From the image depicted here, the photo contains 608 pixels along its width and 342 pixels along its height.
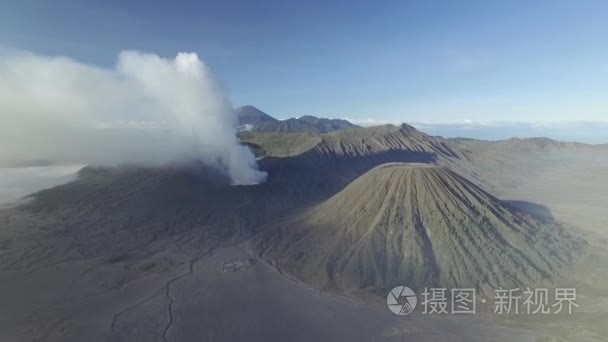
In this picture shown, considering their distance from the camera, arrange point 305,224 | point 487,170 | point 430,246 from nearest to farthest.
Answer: point 430,246 → point 305,224 → point 487,170

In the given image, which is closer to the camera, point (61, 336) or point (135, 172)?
point (61, 336)

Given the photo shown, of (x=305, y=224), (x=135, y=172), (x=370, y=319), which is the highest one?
(x=135, y=172)

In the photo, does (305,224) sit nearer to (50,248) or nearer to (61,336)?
(61,336)

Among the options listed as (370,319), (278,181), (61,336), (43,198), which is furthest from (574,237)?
(43,198)

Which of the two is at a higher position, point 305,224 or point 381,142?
point 381,142

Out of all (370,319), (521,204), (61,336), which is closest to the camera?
(61,336)

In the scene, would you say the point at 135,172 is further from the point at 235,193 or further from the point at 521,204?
the point at 521,204
